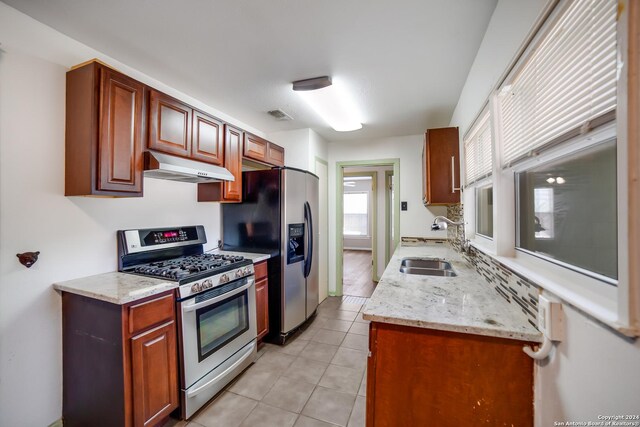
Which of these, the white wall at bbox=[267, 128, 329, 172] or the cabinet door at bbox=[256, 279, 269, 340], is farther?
the white wall at bbox=[267, 128, 329, 172]

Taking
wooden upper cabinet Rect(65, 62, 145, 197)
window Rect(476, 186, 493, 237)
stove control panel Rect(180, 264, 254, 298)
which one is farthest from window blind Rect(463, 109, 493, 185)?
wooden upper cabinet Rect(65, 62, 145, 197)

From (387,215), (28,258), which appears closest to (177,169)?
(28,258)

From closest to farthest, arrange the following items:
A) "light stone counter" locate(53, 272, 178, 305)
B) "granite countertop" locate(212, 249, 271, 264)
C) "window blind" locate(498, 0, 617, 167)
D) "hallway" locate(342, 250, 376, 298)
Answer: "window blind" locate(498, 0, 617, 167)
"light stone counter" locate(53, 272, 178, 305)
"granite countertop" locate(212, 249, 271, 264)
"hallway" locate(342, 250, 376, 298)

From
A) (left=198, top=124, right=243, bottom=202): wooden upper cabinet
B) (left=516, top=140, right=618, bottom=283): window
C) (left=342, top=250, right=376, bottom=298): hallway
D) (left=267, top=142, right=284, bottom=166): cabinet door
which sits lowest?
(left=342, top=250, right=376, bottom=298): hallway

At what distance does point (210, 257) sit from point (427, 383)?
1.93 metres

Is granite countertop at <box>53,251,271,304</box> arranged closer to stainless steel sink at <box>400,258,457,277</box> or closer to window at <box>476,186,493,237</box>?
stainless steel sink at <box>400,258,457,277</box>

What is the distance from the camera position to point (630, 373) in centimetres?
54

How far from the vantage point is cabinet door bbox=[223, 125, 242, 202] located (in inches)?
96.7

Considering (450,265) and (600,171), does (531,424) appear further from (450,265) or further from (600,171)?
(450,265)

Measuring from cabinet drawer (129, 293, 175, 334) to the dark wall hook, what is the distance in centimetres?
65

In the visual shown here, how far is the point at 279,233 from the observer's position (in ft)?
8.52

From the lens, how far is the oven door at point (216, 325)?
1642mm

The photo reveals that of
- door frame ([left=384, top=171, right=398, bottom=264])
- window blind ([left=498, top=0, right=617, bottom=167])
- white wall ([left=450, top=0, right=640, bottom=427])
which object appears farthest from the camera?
door frame ([left=384, top=171, right=398, bottom=264])

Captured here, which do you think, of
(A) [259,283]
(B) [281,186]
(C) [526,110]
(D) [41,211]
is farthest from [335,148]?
(D) [41,211]
